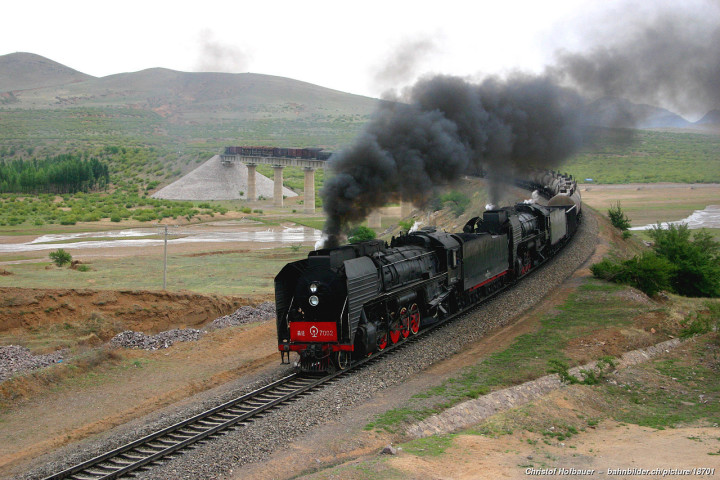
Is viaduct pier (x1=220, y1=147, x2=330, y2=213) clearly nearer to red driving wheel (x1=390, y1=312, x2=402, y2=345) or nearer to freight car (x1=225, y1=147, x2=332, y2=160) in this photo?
freight car (x1=225, y1=147, x2=332, y2=160)

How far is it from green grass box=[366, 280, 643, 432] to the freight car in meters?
56.2

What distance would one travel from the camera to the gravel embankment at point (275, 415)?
11156 mm

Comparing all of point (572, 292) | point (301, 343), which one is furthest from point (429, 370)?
point (572, 292)

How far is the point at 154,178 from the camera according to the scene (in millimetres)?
119688

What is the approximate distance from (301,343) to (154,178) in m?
111

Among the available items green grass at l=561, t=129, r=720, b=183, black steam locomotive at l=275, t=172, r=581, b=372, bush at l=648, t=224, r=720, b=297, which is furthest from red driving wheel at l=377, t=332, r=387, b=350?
green grass at l=561, t=129, r=720, b=183

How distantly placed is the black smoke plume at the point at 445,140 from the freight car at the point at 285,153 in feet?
160

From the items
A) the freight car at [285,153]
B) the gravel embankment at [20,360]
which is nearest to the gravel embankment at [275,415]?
the gravel embankment at [20,360]

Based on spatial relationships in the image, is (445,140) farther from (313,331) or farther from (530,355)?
(313,331)

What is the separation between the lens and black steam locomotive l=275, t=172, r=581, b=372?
635 inches

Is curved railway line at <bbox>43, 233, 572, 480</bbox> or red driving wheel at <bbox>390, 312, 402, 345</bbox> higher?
red driving wheel at <bbox>390, 312, 402, 345</bbox>

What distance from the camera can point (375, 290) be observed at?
672 inches

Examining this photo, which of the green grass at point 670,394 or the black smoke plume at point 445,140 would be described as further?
the black smoke plume at point 445,140

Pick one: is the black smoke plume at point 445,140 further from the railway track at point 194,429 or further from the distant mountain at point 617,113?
the railway track at point 194,429
